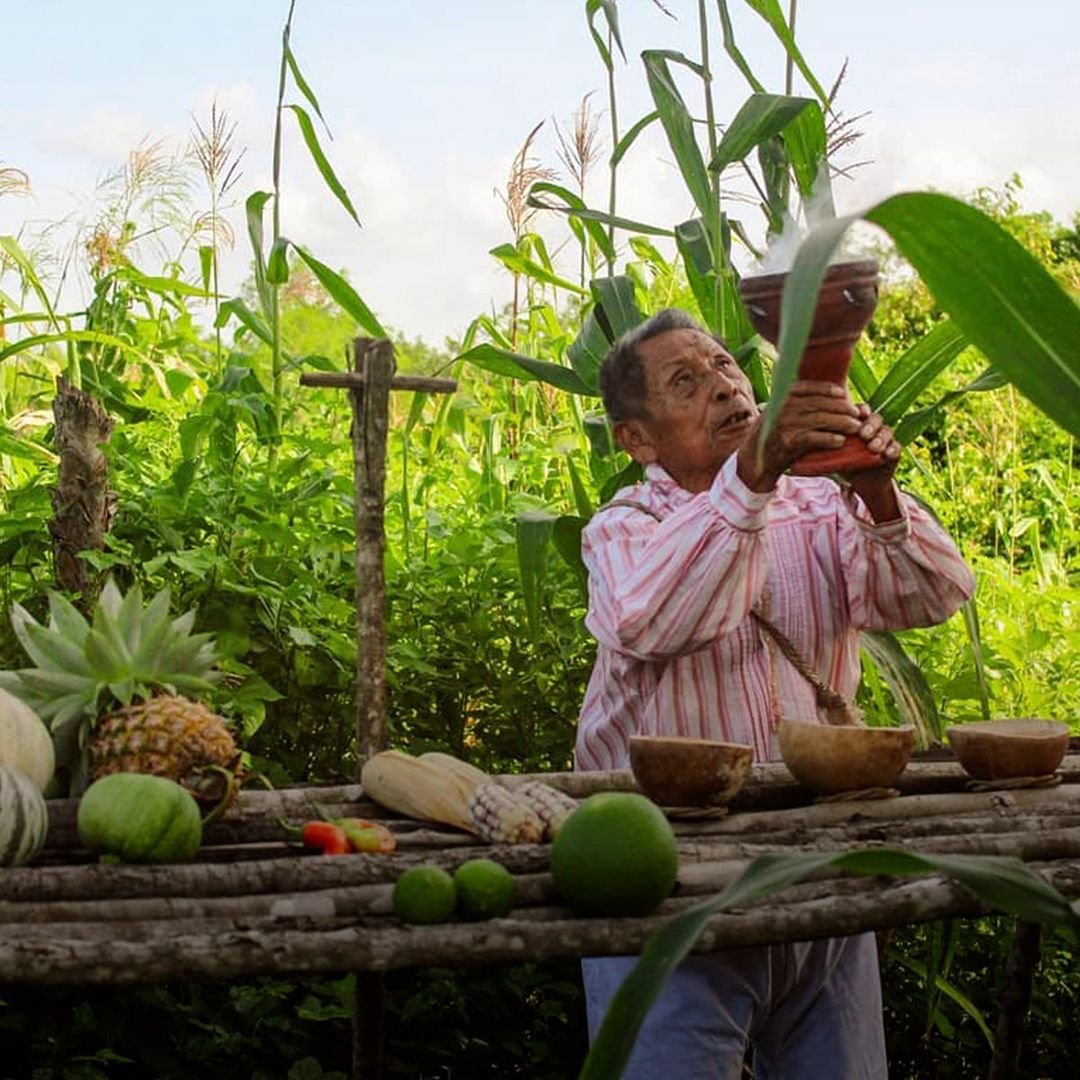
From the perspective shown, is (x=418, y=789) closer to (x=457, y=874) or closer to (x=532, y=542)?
(x=457, y=874)

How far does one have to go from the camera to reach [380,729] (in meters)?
2.51

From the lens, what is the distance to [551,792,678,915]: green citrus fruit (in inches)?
57.4

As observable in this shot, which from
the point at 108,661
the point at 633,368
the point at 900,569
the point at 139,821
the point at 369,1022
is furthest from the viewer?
the point at 633,368

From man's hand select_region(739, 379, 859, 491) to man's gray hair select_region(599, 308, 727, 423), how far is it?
44 centimetres

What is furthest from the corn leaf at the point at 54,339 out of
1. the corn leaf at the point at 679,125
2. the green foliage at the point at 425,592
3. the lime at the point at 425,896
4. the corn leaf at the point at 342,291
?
the lime at the point at 425,896

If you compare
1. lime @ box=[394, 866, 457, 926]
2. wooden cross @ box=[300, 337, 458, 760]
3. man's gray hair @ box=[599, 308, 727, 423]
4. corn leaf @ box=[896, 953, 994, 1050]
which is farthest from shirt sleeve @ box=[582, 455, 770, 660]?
corn leaf @ box=[896, 953, 994, 1050]

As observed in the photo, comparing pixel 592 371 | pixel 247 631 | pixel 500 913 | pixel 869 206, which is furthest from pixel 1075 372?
pixel 247 631

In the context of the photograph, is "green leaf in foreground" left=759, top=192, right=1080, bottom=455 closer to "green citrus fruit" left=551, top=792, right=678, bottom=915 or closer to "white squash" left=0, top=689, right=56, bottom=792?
"green citrus fruit" left=551, top=792, right=678, bottom=915

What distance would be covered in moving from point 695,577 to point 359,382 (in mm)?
713

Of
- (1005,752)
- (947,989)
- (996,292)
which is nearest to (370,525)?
(1005,752)

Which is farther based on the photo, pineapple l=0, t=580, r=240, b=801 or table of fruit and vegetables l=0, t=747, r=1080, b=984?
pineapple l=0, t=580, r=240, b=801

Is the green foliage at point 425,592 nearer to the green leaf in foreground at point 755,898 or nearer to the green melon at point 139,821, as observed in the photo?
the green melon at point 139,821

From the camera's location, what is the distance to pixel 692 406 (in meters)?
2.28

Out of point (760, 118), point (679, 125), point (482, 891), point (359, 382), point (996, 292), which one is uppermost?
point (679, 125)
